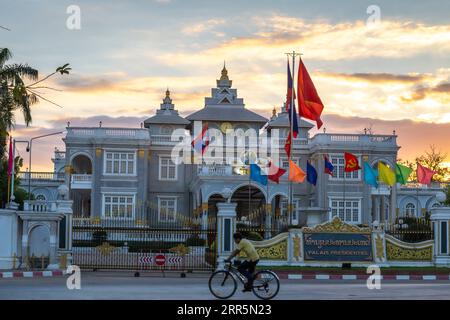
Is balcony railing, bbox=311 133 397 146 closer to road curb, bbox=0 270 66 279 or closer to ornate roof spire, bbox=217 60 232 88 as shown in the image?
ornate roof spire, bbox=217 60 232 88

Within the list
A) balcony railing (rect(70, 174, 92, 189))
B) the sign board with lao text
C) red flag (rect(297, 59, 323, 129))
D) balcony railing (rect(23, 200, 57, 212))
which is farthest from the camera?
balcony railing (rect(70, 174, 92, 189))

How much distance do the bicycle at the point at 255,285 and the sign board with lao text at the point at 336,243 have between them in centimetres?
1310

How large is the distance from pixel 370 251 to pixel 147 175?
110 ft

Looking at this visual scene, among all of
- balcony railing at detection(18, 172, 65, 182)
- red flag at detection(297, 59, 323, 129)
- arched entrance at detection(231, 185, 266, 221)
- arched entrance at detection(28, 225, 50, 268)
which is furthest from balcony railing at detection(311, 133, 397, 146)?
arched entrance at detection(28, 225, 50, 268)

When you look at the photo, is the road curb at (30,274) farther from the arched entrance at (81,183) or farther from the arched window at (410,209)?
the arched window at (410,209)

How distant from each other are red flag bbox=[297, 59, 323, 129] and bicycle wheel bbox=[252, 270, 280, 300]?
18.0m

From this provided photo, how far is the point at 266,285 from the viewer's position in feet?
60.2

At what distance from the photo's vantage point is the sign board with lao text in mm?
31719

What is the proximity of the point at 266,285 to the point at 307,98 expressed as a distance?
18.7m

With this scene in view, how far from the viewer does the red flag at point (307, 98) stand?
36.1m

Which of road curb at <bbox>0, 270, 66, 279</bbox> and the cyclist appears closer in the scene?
the cyclist
